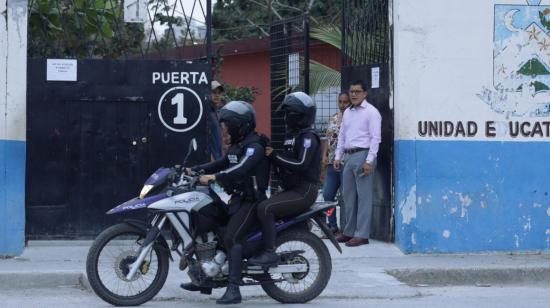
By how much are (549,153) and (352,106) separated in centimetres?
225

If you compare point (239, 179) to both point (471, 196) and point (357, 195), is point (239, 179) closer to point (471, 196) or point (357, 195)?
point (357, 195)

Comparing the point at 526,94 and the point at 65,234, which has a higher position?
the point at 526,94

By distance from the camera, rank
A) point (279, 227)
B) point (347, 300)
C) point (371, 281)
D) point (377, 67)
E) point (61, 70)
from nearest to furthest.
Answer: point (279, 227), point (347, 300), point (371, 281), point (61, 70), point (377, 67)

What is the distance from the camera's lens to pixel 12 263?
991 centimetres

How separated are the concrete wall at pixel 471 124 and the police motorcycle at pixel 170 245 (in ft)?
9.02

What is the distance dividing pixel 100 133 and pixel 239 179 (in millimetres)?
3434

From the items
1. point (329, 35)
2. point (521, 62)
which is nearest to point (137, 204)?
point (521, 62)

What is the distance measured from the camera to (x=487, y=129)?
10.7m

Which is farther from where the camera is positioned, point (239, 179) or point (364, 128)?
point (364, 128)

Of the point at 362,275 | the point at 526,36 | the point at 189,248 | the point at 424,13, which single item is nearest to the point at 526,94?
the point at 526,36

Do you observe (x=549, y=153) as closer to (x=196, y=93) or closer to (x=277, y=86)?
(x=196, y=93)

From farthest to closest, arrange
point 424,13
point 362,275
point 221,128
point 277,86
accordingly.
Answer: point 277,86 → point 221,128 → point 424,13 → point 362,275

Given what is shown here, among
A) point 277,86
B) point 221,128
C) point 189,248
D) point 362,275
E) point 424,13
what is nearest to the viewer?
point 189,248

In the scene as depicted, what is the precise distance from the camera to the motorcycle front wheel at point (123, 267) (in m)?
7.80
